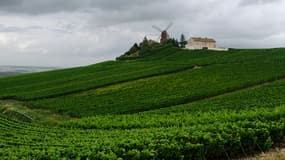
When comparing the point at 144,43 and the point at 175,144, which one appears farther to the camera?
the point at 144,43

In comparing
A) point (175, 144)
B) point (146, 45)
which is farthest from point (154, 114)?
point (146, 45)

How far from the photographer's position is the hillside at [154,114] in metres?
18.7

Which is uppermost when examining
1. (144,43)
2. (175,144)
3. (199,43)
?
(144,43)

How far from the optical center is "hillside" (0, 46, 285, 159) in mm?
18656

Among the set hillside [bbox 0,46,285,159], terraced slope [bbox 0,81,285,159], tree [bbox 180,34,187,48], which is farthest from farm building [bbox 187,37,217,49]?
terraced slope [bbox 0,81,285,159]

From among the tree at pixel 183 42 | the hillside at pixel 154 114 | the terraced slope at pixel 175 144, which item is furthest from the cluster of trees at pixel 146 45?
the terraced slope at pixel 175 144

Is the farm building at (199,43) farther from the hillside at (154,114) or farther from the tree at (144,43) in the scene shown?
the hillside at (154,114)

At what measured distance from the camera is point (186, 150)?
708 inches

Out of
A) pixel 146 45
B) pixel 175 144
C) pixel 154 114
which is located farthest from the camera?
pixel 146 45

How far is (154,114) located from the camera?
40.6 meters

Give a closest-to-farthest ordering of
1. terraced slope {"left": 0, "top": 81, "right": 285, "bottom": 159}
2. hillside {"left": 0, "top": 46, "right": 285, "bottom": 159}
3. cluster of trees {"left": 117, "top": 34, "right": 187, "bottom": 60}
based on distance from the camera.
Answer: terraced slope {"left": 0, "top": 81, "right": 285, "bottom": 159} → hillside {"left": 0, "top": 46, "right": 285, "bottom": 159} → cluster of trees {"left": 117, "top": 34, "right": 187, "bottom": 60}

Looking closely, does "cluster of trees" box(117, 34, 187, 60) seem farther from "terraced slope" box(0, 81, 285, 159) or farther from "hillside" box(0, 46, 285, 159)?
"terraced slope" box(0, 81, 285, 159)

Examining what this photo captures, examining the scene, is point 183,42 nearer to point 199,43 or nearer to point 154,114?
point 199,43

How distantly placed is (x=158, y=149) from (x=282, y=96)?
27.5 meters
